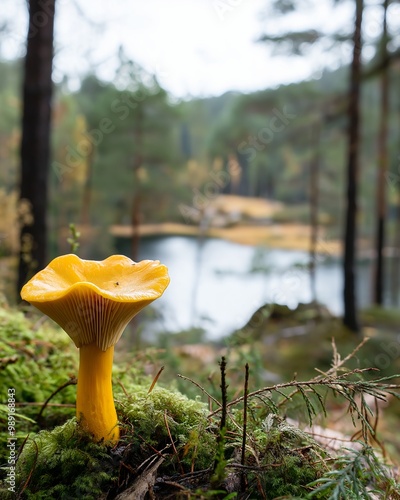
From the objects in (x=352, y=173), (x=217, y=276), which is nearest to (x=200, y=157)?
(x=217, y=276)

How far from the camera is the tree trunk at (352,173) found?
605cm

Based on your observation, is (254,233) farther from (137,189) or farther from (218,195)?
(137,189)

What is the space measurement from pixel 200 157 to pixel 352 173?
5.03m

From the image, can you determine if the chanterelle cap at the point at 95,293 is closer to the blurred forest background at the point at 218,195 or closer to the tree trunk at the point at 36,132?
the blurred forest background at the point at 218,195

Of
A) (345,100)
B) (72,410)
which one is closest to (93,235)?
(345,100)

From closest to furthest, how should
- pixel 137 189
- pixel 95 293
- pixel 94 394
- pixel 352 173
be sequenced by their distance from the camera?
pixel 95 293 → pixel 94 394 → pixel 352 173 → pixel 137 189

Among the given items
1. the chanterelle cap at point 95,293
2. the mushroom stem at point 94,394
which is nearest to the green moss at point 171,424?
the mushroom stem at point 94,394

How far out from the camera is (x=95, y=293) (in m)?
0.73

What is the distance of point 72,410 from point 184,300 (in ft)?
27.3

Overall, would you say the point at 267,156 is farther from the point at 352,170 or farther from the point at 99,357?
the point at 99,357

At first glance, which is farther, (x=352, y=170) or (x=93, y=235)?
(x=93, y=235)

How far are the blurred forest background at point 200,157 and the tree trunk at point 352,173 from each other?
2cm

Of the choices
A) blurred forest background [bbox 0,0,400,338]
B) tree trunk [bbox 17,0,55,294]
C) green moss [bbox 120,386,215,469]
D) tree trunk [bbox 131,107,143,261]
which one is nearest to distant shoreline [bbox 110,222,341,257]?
blurred forest background [bbox 0,0,400,338]

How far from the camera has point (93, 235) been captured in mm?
9141
